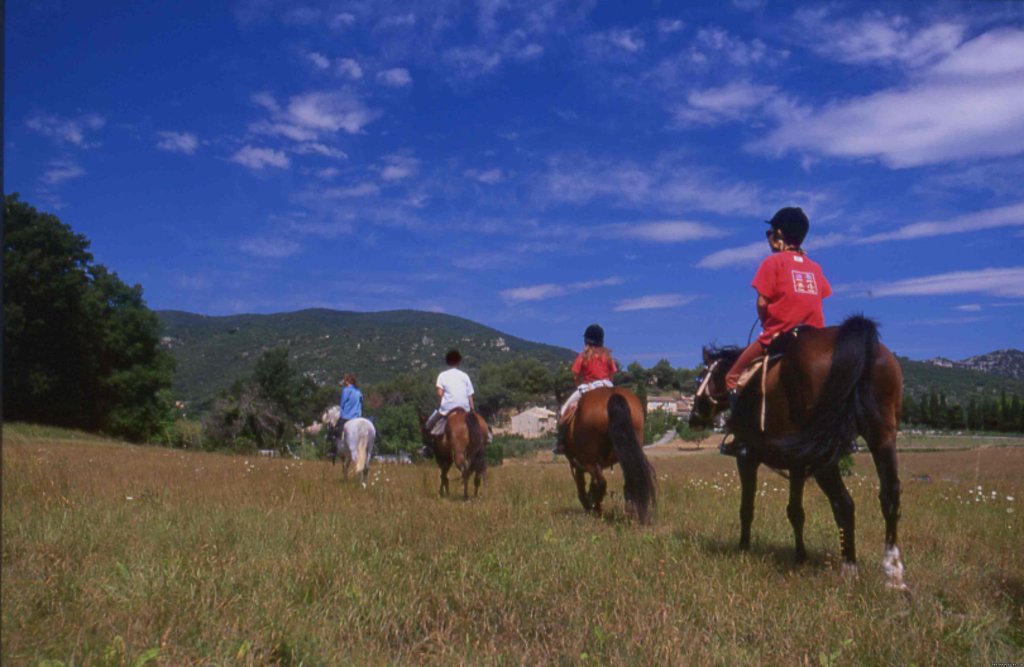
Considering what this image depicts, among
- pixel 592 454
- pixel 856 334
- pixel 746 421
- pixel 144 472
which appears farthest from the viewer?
pixel 144 472

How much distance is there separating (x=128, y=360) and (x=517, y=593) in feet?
193

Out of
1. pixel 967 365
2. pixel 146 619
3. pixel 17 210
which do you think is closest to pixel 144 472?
pixel 146 619

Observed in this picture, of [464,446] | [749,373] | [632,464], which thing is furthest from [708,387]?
[464,446]

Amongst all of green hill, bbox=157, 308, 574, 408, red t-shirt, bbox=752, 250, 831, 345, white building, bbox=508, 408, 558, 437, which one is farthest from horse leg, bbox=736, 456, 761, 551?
green hill, bbox=157, 308, 574, 408

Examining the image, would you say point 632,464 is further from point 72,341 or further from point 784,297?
point 72,341

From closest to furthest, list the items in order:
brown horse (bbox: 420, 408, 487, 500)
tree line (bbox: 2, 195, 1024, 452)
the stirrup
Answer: the stirrup < brown horse (bbox: 420, 408, 487, 500) < tree line (bbox: 2, 195, 1024, 452)

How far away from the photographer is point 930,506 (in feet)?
32.0

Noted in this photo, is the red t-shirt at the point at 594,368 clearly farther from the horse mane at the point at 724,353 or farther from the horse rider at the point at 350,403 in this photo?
the horse rider at the point at 350,403

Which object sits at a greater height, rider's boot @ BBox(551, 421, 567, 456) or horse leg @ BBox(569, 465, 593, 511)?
rider's boot @ BBox(551, 421, 567, 456)

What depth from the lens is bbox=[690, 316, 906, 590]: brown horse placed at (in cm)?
521

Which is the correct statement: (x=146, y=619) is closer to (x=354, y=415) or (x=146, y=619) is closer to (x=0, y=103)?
(x=0, y=103)

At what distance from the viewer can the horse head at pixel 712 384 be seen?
6.79m

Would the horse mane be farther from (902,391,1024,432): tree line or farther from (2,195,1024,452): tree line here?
(902,391,1024,432): tree line

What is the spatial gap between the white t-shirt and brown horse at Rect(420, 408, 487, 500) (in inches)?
5.4
